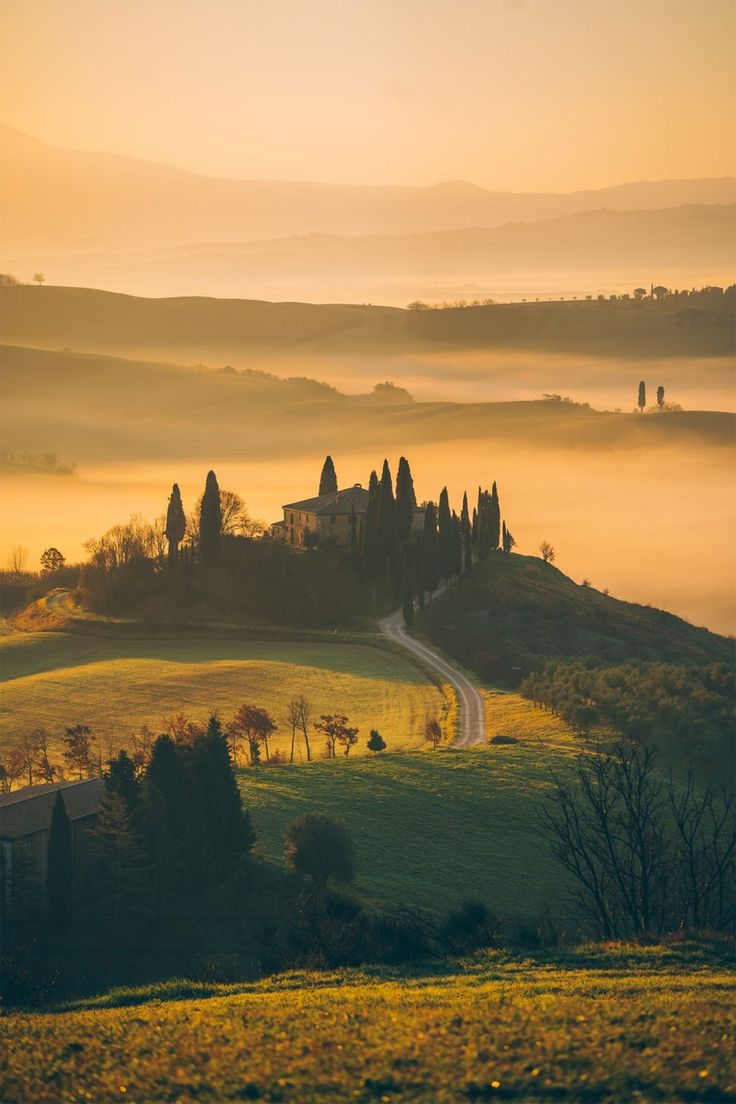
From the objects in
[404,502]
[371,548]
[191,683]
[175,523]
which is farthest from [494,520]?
[191,683]

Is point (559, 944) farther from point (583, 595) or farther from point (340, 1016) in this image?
point (583, 595)

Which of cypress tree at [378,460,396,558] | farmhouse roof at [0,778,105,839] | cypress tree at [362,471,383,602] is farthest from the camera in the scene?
cypress tree at [378,460,396,558]

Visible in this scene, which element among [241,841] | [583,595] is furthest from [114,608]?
[241,841]

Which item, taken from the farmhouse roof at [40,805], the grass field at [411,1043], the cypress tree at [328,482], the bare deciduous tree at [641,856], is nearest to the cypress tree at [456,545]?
the cypress tree at [328,482]

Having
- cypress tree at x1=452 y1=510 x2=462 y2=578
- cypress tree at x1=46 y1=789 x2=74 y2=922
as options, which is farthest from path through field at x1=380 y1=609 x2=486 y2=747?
cypress tree at x1=46 y1=789 x2=74 y2=922

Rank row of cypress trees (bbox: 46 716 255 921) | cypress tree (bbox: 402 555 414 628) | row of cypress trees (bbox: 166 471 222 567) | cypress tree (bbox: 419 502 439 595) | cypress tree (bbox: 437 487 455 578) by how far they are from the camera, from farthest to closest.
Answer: cypress tree (bbox: 437 487 455 578) < cypress tree (bbox: 419 502 439 595) < row of cypress trees (bbox: 166 471 222 567) < cypress tree (bbox: 402 555 414 628) < row of cypress trees (bbox: 46 716 255 921)

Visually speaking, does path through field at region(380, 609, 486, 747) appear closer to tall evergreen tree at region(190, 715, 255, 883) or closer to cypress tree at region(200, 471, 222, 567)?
cypress tree at region(200, 471, 222, 567)

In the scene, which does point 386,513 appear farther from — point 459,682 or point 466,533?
point 459,682
